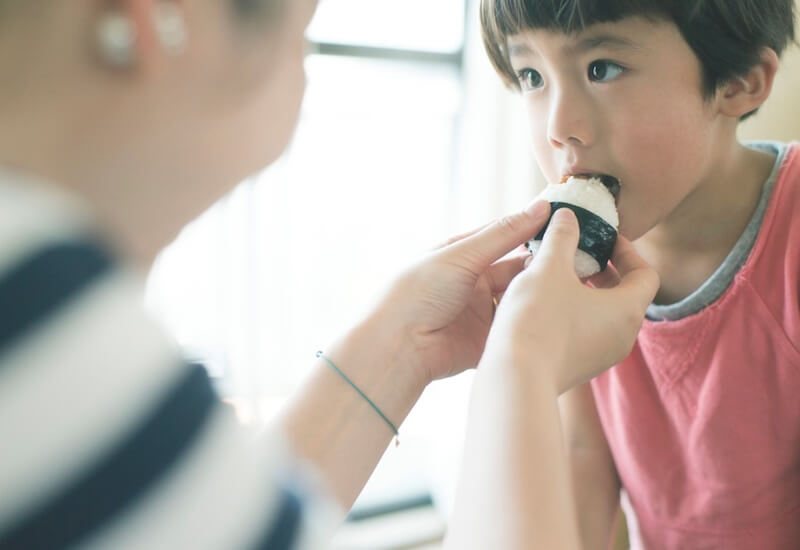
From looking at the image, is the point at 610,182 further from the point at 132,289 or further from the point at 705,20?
the point at 132,289

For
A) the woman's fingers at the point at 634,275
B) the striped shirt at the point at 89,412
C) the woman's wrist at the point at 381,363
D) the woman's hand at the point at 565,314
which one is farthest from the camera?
the woman's wrist at the point at 381,363

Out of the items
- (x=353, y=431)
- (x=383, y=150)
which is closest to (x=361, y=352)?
(x=353, y=431)

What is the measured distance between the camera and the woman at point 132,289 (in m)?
0.34

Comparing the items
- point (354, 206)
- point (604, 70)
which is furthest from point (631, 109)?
point (354, 206)

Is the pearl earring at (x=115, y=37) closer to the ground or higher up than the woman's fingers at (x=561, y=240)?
higher up

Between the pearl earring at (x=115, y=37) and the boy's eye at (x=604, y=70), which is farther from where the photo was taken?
the boy's eye at (x=604, y=70)

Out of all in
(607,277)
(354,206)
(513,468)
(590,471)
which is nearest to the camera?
(513,468)

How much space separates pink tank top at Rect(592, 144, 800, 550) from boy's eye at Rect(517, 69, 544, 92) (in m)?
0.37

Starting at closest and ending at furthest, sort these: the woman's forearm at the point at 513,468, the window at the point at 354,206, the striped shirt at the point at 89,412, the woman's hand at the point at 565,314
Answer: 1. the striped shirt at the point at 89,412
2. the woman's forearm at the point at 513,468
3. the woman's hand at the point at 565,314
4. the window at the point at 354,206

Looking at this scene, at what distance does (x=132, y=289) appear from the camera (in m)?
0.38

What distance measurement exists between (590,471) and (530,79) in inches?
27.6

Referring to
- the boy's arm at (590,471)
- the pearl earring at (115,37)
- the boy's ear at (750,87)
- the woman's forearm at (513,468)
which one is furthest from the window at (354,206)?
the pearl earring at (115,37)

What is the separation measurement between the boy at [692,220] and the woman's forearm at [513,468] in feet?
1.29

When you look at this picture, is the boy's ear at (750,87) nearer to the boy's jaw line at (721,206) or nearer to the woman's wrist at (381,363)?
the boy's jaw line at (721,206)
